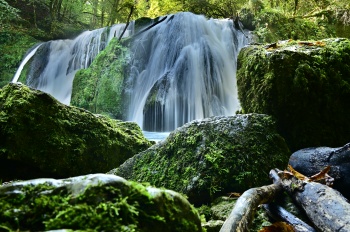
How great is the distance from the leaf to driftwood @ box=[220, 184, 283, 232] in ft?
0.81

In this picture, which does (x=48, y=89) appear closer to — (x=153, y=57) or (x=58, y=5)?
(x=153, y=57)

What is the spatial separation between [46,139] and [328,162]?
4.12 meters

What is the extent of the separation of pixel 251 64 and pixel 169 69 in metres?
7.26

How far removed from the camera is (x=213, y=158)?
4066 millimetres

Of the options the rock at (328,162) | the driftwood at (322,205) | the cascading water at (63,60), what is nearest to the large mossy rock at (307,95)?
the rock at (328,162)

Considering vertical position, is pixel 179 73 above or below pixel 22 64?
below

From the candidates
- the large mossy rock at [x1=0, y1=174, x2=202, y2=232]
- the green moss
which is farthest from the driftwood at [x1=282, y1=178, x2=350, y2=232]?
the green moss

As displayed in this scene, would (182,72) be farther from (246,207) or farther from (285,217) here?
(246,207)

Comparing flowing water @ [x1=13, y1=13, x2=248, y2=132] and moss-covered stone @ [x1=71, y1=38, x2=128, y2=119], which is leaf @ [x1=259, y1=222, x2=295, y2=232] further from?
moss-covered stone @ [x1=71, y1=38, x2=128, y2=119]

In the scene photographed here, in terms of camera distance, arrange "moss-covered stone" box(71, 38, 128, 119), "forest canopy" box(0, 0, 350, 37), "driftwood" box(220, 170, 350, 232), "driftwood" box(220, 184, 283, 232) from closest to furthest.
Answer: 1. "driftwood" box(220, 184, 283, 232)
2. "driftwood" box(220, 170, 350, 232)
3. "moss-covered stone" box(71, 38, 128, 119)
4. "forest canopy" box(0, 0, 350, 37)

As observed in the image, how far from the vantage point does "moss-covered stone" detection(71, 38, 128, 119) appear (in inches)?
494

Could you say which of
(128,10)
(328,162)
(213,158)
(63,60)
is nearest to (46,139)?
(213,158)

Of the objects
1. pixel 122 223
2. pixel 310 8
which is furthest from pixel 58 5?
pixel 122 223

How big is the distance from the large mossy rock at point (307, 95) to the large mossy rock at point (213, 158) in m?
0.33
